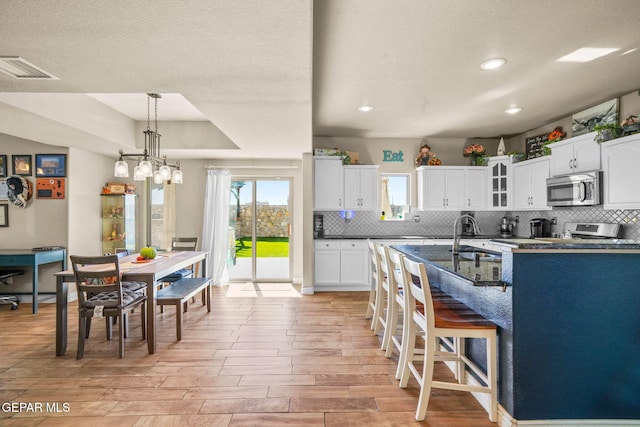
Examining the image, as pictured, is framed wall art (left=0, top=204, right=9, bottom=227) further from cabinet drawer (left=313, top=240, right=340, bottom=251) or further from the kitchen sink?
the kitchen sink

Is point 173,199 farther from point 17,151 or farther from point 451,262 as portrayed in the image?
point 451,262

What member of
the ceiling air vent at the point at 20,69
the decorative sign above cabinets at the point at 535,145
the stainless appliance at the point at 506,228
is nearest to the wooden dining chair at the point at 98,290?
the ceiling air vent at the point at 20,69

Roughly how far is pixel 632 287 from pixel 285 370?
2478 mm

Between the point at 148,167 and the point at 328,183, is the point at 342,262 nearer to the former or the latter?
the point at 328,183

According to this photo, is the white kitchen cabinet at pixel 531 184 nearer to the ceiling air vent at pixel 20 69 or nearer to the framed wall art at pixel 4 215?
the ceiling air vent at pixel 20 69

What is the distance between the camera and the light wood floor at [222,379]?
7.34ft

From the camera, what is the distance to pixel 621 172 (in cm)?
358

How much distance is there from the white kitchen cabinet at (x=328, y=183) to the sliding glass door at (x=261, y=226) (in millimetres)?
833

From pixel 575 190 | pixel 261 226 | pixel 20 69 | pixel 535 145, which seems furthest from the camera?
pixel 261 226

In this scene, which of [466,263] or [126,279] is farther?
[126,279]

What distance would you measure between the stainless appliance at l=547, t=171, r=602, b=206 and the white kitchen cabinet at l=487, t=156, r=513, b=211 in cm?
95

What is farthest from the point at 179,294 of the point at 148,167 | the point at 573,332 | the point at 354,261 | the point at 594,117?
the point at 594,117

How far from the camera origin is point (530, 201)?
511cm

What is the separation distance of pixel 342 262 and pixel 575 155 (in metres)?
3.52
